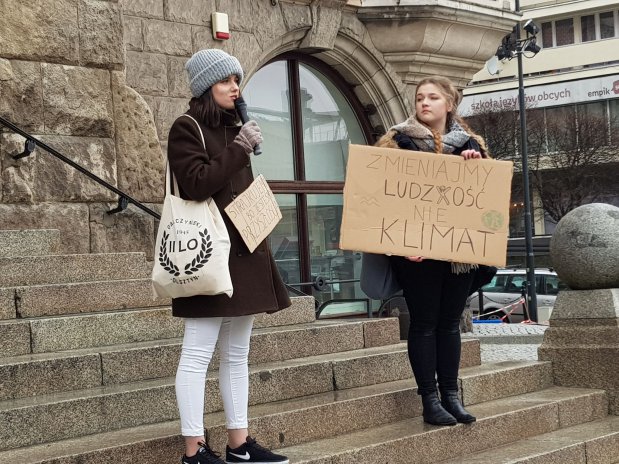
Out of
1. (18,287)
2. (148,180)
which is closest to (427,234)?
(18,287)

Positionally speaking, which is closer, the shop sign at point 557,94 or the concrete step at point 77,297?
the concrete step at point 77,297

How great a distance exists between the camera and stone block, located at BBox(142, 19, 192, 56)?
417 inches

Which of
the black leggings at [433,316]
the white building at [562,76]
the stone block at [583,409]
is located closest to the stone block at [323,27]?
the stone block at [583,409]

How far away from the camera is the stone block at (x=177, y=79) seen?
1073 centimetres

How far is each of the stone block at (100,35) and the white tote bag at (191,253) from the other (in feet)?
15.5

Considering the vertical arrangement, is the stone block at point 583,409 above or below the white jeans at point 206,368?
below

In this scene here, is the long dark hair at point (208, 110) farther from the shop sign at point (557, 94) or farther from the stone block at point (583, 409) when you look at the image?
the shop sign at point (557, 94)

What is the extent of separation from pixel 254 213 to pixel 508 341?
908 cm

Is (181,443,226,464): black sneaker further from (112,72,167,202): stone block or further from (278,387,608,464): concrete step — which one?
(112,72,167,202): stone block

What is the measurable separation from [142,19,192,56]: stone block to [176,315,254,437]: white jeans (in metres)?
6.32

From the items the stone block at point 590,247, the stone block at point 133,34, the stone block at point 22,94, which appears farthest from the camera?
the stone block at point 133,34

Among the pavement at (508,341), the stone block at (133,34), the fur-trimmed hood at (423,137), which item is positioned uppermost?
the stone block at (133,34)

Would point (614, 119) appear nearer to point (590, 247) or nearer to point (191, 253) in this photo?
point (590, 247)

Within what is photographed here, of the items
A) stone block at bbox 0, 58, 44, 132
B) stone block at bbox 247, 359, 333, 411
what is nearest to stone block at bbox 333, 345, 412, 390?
stone block at bbox 247, 359, 333, 411
